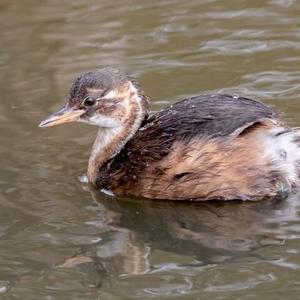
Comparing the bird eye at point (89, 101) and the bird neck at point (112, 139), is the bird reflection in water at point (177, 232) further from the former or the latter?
the bird eye at point (89, 101)

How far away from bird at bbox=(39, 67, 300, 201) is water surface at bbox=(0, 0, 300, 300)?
107mm

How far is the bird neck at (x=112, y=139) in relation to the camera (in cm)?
679

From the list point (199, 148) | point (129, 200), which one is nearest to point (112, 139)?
point (129, 200)

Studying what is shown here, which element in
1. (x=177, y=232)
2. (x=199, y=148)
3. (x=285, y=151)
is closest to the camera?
(x=177, y=232)

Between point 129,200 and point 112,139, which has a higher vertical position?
point 112,139

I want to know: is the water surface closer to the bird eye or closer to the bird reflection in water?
the bird reflection in water

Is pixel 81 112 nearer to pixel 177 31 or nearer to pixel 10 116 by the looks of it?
pixel 10 116

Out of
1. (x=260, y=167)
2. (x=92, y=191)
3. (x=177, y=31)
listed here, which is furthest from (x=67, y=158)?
(x=177, y=31)

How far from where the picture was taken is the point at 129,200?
6.66 meters

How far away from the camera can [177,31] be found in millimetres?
9367

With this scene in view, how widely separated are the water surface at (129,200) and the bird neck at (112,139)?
169 mm

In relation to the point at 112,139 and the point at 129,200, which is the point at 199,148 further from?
the point at 112,139

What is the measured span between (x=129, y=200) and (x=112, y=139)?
1.38 ft

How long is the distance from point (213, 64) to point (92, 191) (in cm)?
209
